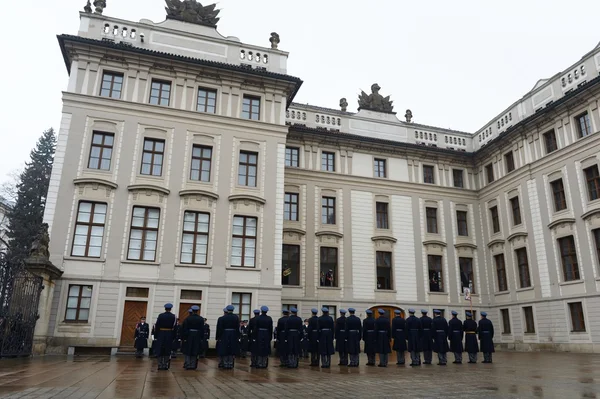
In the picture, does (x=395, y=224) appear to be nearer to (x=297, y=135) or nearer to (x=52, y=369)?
(x=297, y=135)

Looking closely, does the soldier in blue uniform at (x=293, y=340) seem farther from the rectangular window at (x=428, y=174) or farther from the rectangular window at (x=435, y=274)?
the rectangular window at (x=428, y=174)

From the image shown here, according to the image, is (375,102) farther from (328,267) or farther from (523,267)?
(523,267)

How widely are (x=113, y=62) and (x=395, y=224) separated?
19163 mm

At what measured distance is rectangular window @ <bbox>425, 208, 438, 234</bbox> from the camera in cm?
3023

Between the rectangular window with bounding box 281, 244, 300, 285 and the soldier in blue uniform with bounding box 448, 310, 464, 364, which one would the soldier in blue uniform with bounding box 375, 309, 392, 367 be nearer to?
the soldier in blue uniform with bounding box 448, 310, 464, 364

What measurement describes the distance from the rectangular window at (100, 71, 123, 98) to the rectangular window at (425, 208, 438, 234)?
20.7 m

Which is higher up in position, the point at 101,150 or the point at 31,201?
the point at 31,201

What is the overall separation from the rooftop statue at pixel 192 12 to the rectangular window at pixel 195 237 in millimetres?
11094

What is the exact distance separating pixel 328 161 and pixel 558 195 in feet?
45.2

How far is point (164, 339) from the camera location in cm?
1220

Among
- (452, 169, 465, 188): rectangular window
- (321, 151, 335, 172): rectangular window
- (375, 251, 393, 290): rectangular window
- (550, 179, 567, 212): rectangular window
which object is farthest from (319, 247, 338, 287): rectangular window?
(550, 179, 567, 212): rectangular window

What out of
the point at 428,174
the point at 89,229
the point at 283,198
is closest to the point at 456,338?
the point at 283,198

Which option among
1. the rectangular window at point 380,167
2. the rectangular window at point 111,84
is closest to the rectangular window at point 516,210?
the rectangular window at point 380,167

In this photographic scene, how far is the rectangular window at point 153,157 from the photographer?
71.3 ft
